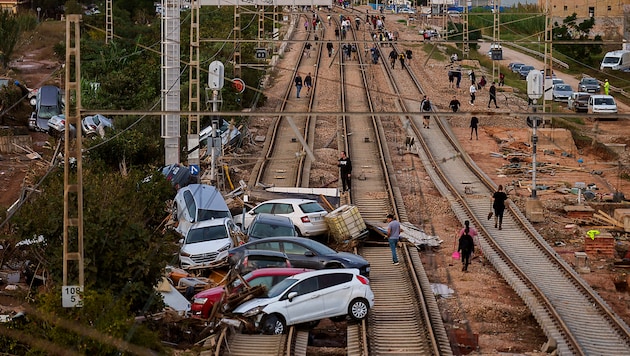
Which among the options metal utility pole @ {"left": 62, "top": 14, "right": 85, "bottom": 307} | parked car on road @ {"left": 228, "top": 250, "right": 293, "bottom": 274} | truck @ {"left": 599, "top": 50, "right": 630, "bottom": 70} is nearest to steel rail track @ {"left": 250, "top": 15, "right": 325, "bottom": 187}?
parked car on road @ {"left": 228, "top": 250, "right": 293, "bottom": 274}

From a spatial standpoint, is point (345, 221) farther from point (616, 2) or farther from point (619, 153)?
point (616, 2)

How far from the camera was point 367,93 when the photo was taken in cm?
5941

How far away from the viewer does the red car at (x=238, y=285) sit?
73.2 feet

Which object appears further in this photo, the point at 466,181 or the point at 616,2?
the point at 616,2

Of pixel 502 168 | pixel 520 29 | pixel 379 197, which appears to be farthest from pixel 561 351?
pixel 520 29

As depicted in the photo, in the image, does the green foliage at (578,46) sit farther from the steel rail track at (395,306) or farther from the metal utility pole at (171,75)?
the metal utility pole at (171,75)

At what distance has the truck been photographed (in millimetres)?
78750

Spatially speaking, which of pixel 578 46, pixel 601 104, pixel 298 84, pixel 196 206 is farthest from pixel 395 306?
pixel 578 46

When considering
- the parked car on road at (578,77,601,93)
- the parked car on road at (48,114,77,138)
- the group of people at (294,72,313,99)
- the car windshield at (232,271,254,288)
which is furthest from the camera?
the parked car on road at (578,77,601,93)

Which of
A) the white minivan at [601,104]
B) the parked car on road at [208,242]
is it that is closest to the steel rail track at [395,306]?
the parked car on road at [208,242]

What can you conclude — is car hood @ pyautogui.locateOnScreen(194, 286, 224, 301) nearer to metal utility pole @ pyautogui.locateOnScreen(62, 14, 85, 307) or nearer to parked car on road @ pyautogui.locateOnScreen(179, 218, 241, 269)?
parked car on road @ pyautogui.locateOnScreen(179, 218, 241, 269)

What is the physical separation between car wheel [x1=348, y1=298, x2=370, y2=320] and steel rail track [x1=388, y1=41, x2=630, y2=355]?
10.9ft

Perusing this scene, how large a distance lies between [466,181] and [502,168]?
359cm

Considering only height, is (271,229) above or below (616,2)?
below
